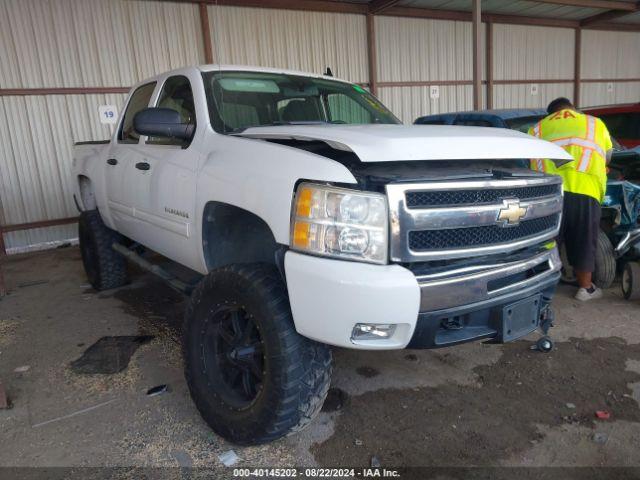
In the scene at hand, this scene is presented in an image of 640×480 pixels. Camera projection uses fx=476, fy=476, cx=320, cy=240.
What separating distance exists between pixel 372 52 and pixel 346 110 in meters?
7.65

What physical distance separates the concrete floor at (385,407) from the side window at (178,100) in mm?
1604

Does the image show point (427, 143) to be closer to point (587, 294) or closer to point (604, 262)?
point (587, 294)

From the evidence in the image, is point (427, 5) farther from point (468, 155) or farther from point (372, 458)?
point (372, 458)

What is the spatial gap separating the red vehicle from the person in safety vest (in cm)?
385

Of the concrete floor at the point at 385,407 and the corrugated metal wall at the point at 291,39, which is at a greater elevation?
the corrugated metal wall at the point at 291,39

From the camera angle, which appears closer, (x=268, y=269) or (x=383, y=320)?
(x=383, y=320)

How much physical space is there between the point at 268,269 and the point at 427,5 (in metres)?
10.8

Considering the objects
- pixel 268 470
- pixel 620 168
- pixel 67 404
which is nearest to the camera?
pixel 268 470

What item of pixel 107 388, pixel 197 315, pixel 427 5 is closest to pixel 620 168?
pixel 197 315

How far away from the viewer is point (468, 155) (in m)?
2.15

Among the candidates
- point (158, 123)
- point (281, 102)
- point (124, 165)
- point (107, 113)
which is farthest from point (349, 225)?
point (107, 113)

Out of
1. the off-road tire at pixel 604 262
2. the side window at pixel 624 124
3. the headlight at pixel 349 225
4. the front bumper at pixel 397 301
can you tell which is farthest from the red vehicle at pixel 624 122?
the headlight at pixel 349 225

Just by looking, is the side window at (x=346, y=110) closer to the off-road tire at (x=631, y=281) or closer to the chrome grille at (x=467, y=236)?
the chrome grille at (x=467, y=236)

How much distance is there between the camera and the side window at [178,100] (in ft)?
10.6
